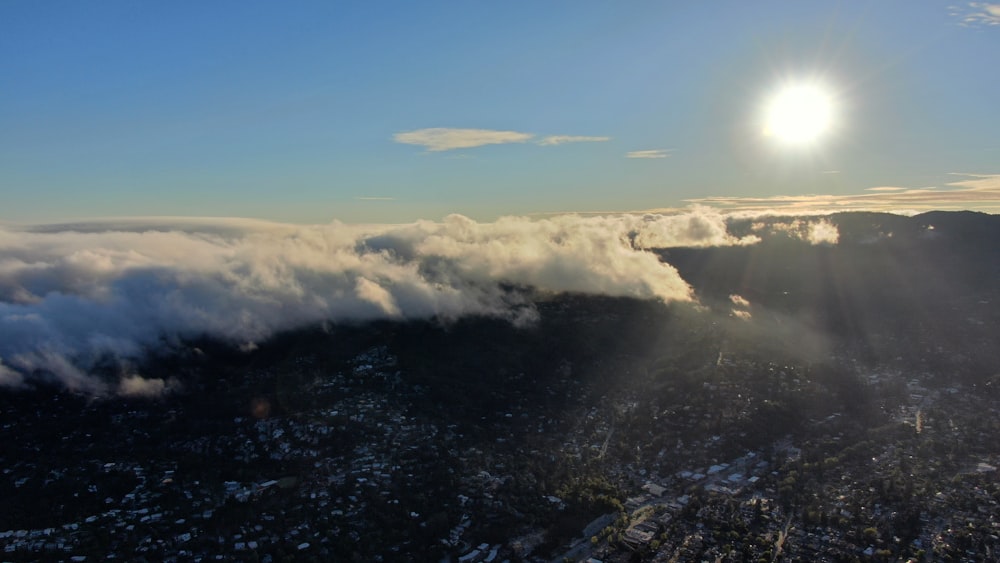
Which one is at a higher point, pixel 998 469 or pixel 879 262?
pixel 879 262

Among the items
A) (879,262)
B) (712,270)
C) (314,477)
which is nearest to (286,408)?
(314,477)

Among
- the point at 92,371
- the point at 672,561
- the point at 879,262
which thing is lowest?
the point at 672,561

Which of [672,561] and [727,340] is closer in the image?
[672,561]

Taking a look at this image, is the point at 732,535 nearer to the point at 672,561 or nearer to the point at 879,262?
the point at 672,561

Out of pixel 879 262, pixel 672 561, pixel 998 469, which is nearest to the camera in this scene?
pixel 672 561

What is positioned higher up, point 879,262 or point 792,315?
point 879,262

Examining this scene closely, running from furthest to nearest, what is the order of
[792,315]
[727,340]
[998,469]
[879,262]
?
[879,262]
[792,315]
[727,340]
[998,469]

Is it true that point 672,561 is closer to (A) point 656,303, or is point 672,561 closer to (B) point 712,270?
(A) point 656,303

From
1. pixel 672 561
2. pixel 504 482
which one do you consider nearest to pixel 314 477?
pixel 504 482

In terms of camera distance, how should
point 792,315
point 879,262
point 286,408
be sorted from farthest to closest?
1. point 879,262
2. point 792,315
3. point 286,408
